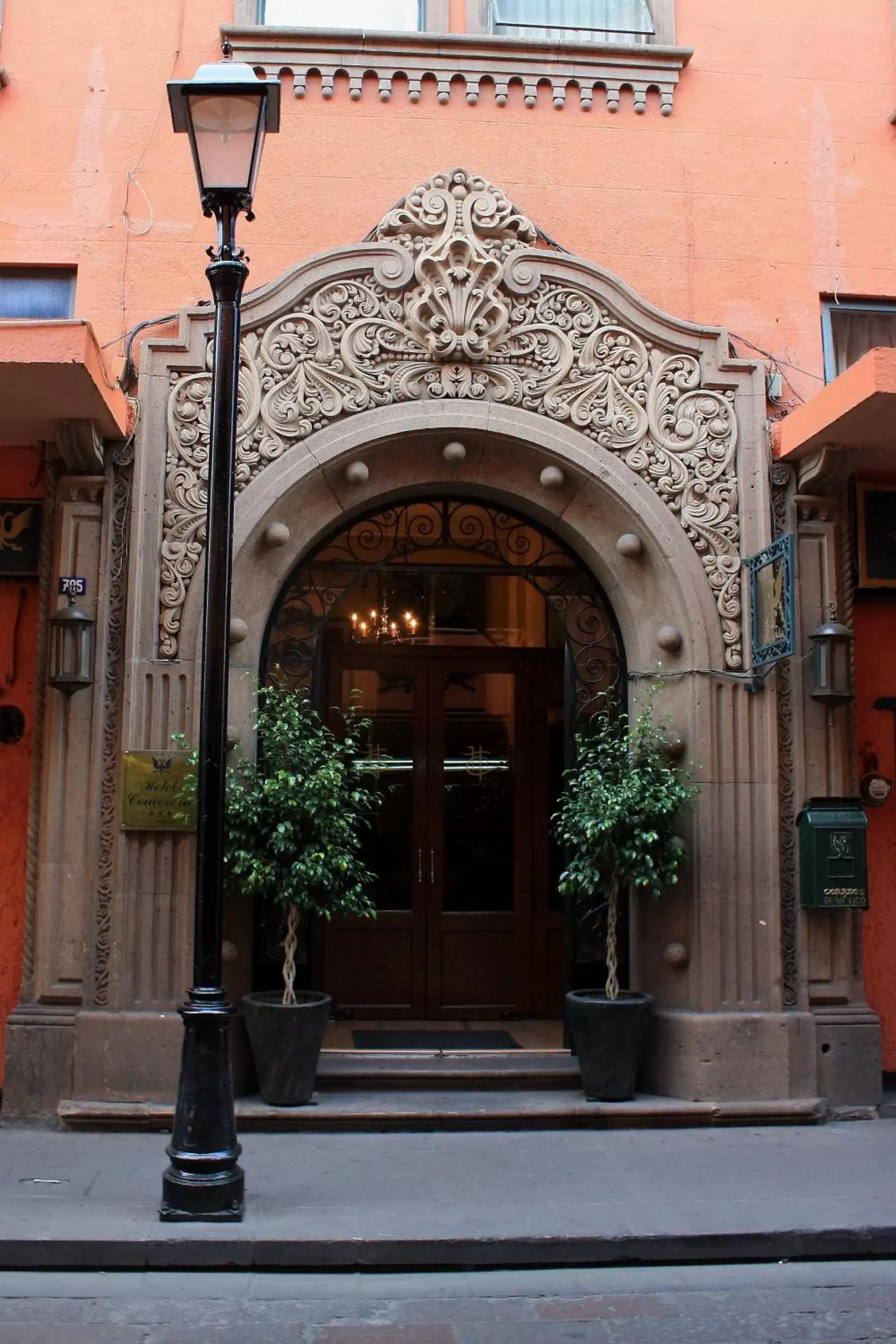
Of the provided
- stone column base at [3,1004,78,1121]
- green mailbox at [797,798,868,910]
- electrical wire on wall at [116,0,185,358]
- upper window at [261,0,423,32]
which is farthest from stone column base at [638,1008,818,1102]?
upper window at [261,0,423,32]

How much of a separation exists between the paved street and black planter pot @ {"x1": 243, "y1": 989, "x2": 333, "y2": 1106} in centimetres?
219

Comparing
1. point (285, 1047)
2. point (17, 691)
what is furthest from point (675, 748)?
point (17, 691)

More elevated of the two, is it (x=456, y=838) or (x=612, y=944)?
(x=456, y=838)

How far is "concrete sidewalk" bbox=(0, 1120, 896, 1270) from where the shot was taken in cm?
587

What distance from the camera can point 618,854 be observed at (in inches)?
324

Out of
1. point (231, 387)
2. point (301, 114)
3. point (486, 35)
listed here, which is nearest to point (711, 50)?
point (486, 35)

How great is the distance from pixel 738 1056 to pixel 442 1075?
76.9 inches

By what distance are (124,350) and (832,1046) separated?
675 centimetres

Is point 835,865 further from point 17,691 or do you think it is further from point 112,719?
point 17,691

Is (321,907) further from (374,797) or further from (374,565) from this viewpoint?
(374,565)

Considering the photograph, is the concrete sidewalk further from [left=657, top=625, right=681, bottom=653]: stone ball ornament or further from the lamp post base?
[left=657, top=625, right=681, bottom=653]: stone ball ornament

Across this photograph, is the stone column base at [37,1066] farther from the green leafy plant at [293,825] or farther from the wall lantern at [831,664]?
the wall lantern at [831,664]

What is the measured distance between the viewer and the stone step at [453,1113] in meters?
7.91

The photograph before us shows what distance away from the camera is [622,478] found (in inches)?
349
